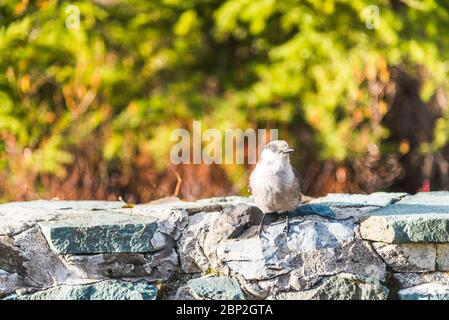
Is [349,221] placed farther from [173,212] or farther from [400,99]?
[400,99]

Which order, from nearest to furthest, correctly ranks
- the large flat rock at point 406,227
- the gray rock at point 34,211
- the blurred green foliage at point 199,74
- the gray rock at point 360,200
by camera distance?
the large flat rock at point 406,227 < the gray rock at point 34,211 < the gray rock at point 360,200 < the blurred green foliage at point 199,74

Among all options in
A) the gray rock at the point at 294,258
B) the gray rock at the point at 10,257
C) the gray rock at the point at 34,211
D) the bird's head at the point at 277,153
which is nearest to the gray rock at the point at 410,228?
the gray rock at the point at 294,258

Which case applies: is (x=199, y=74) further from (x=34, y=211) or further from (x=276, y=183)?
(x=276, y=183)

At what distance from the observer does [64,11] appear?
7145 millimetres

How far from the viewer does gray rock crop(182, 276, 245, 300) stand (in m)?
3.40

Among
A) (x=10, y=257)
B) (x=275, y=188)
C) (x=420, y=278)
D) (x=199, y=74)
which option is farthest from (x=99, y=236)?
(x=199, y=74)

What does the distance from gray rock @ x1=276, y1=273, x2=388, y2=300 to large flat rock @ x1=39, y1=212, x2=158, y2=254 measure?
68cm

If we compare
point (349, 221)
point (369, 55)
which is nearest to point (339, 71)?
point (369, 55)

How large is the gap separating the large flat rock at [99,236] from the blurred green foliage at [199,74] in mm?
3314

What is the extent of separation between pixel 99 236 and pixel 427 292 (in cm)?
152

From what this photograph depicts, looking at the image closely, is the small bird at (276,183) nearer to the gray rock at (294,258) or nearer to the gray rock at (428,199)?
the gray rock at (294,258)

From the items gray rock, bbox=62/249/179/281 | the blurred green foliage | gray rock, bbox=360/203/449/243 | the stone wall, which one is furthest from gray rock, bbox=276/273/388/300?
the blurred green foliage

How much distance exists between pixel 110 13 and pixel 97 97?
96cm

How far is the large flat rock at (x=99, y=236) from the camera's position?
341 centimetres
